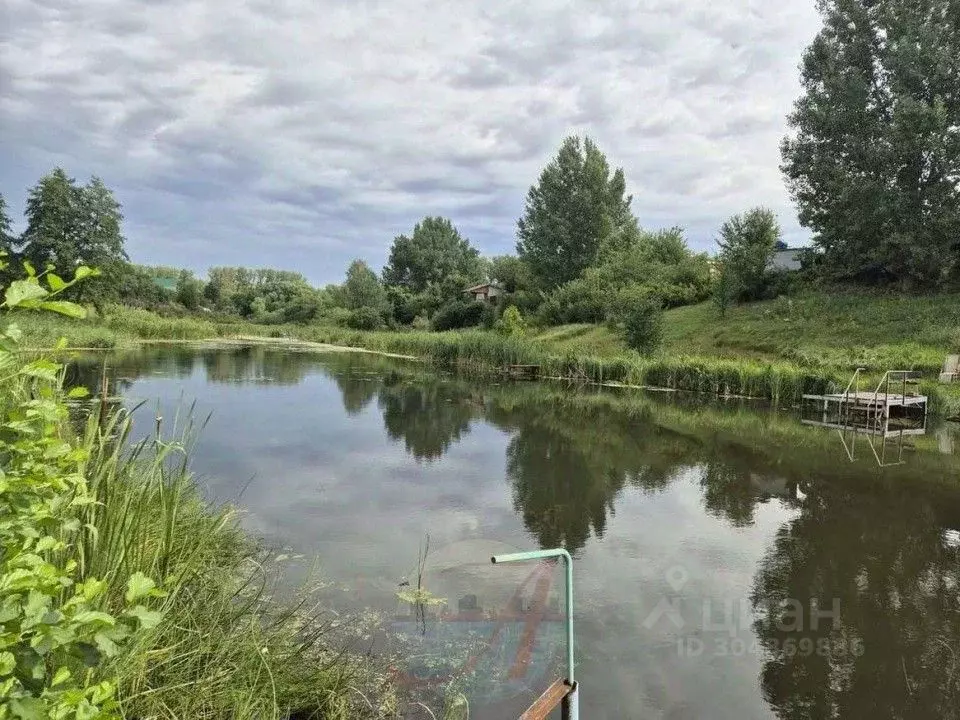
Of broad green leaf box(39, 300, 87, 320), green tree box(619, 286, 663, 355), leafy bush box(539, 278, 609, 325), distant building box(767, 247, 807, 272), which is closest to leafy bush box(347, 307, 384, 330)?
leafy bush box(539, 278, 609, 325)

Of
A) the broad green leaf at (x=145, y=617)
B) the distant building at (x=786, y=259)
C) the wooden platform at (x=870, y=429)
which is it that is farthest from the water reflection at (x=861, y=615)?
the distant building at (x=786, y=259)

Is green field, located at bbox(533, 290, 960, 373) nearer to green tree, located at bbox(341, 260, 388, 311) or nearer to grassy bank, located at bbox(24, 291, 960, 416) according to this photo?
grassy bank, located at bbox(24, 291, 960, 416)

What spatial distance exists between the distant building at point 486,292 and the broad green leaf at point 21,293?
4181 cm

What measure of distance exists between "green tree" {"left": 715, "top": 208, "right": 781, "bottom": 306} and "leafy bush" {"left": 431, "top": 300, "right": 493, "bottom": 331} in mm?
16655

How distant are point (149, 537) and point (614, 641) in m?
2.90

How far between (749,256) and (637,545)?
23.2 m

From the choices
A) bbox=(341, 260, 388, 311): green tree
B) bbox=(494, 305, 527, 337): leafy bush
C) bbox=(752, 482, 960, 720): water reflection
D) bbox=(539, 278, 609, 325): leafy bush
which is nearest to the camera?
bbox=(752, 482, 960, 720): water reflection

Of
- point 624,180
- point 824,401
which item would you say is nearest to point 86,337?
point 824,401

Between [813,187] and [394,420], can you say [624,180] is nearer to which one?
[813,187]

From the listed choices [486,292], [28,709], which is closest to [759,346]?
[28,709]

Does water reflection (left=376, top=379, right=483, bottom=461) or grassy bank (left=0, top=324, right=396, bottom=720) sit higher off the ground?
grassy bank (left=0, top=324, right=396, bottom=720)

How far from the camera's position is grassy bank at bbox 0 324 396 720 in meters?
1.34

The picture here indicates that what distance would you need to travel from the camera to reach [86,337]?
88.7 ft

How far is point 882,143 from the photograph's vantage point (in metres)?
22.0
